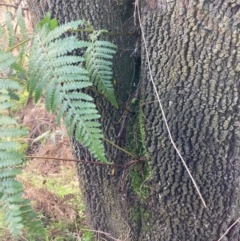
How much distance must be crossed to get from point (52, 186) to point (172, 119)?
1.73 metres

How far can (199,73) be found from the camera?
1614mm

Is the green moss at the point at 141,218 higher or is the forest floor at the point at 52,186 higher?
the green moss at the point at 141,218

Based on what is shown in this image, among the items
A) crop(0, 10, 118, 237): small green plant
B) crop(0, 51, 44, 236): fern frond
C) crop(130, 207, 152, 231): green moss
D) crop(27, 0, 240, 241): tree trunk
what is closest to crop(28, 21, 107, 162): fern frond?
crop(0, 10, 118, 237): small green plant

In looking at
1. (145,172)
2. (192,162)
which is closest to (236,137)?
(192,162)

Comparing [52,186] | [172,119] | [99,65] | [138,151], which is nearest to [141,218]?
[138,151]

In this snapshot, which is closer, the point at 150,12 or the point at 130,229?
the point at 150,12

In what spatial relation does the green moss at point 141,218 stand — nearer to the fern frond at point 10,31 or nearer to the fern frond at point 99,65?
the fern frond at point 99,65

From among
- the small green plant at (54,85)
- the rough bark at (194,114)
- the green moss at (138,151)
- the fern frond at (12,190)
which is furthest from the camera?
the green moss at (138,151)

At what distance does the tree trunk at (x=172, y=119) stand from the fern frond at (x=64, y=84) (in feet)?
1.06

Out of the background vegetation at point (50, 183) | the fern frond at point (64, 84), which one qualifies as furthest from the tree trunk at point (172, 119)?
the background vegetation at point (50, 183)

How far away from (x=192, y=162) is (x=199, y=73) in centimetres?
37

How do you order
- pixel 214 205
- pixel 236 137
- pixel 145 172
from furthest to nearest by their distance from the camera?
pixel 145 172 → pixel 214 205 → pixel 236 137

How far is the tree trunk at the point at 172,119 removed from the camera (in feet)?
5.19

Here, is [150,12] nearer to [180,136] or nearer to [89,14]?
[89,14]
